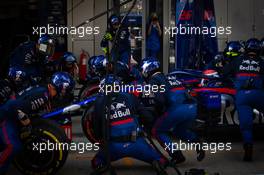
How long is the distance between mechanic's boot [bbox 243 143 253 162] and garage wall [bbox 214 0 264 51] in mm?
7315

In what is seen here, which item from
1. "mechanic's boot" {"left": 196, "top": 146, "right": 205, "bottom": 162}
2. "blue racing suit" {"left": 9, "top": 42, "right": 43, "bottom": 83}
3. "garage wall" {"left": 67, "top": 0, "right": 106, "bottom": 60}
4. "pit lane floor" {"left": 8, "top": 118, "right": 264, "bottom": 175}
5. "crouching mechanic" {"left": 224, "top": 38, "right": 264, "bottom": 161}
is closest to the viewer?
"pit lane floor" {"left": 8, "top": 118, "right": 264, "bottom": 175}

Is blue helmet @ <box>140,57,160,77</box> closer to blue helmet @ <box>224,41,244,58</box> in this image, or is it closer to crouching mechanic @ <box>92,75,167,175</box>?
crouching mechanic @ <box>92,75,167,175</box>

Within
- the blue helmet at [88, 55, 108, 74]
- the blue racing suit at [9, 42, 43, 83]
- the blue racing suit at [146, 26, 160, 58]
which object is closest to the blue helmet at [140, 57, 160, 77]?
the blue helmet at [88, 55, 108, 74]

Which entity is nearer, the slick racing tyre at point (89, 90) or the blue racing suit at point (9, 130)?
the blue racing suit at point (9, 130)

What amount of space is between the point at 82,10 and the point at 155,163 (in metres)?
9.03

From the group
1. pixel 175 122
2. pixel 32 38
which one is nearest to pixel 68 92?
pixel 175 122

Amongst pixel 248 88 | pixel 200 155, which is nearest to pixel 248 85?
pixel 248 88

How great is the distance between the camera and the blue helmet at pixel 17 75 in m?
9.89

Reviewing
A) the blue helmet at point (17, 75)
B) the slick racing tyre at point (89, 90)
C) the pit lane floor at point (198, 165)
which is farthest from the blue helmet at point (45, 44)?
the pit lane floor at point (198, 165)

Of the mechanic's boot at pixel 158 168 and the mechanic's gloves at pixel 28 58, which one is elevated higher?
the mechanic's gloves at pixel 28 58

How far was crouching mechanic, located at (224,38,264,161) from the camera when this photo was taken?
860 centimetres

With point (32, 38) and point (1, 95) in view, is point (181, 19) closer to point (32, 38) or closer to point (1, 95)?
point (32, 38)

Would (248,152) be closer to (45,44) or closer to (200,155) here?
(200,155)

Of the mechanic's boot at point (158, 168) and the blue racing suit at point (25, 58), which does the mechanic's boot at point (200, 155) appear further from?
the blue racing suit at point (25, 58)
